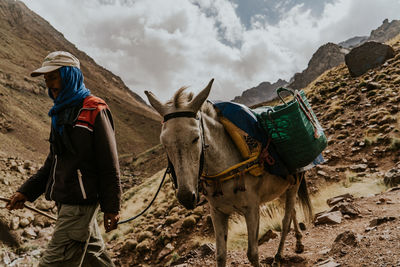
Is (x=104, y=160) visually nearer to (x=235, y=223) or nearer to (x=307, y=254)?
(x=307, y=254)

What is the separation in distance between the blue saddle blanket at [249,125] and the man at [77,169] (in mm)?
1455

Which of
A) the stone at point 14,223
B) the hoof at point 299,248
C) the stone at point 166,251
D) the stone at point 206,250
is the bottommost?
the stone at point 166,251

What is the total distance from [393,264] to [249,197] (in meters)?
1.65

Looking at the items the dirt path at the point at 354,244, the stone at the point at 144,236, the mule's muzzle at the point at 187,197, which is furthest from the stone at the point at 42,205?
the mule's muzzle at the point at 187,197

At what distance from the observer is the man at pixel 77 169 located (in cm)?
206

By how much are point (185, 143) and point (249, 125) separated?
1.10 metres

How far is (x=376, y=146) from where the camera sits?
28.1 feet

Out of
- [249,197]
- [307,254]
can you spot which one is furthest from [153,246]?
[249,197]

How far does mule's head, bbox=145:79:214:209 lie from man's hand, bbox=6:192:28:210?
168 cm

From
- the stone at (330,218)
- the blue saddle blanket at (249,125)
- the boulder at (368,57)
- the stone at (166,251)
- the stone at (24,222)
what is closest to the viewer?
the blue saddle blanket at (249,125)

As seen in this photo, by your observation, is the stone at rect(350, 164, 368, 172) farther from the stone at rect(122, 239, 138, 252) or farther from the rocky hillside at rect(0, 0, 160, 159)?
the rocky hillside at rect(0, 0, 160, 159)

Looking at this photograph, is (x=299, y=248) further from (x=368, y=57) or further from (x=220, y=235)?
(x=368, y=57)

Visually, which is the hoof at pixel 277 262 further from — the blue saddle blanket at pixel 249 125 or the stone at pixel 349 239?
the blue saddle blanket at pixel 249 125

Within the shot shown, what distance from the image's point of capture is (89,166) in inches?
85.6
